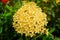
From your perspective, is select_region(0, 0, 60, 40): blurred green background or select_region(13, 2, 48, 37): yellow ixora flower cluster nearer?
select_region(13, 2, 48, 37): yellow ixora flower cluster

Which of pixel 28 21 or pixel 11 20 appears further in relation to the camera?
pixel 11 20

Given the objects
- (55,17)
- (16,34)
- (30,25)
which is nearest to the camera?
(30,25)

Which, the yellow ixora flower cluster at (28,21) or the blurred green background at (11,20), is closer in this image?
the yellow ixora flower cluster at (28,21)

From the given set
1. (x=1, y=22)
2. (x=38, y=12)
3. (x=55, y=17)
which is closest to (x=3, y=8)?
(x=1, y=22)

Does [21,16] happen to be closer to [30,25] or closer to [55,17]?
[30,25]
